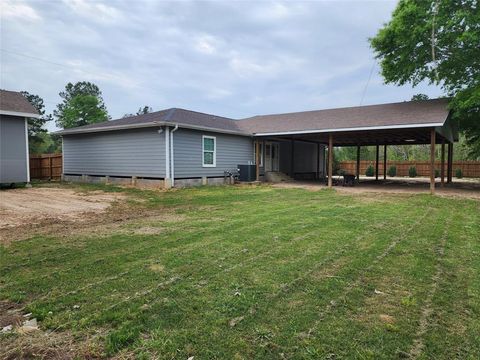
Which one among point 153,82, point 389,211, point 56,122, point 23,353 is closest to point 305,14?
point 389,211

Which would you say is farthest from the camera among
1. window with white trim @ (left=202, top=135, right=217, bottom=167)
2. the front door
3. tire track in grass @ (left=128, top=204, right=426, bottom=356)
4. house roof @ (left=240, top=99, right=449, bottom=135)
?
the front door

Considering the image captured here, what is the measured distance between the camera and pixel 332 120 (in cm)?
1519

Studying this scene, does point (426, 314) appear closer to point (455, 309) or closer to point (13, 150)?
point (455, 309)

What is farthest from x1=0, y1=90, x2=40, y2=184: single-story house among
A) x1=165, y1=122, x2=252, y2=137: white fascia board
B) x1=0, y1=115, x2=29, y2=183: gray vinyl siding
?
x1=165, y1=122, x2=252, y2=137: white fascia board

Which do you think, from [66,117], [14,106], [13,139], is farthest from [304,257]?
[66,117]

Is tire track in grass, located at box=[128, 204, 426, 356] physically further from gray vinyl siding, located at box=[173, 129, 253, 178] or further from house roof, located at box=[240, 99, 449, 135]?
gray vinyl siding, located at box=[173, 129, 253, 178]

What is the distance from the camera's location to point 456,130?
16.7 meters

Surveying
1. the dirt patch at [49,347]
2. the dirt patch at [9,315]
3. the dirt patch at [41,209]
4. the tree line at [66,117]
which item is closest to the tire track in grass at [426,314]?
the dirt patch at [49,347]

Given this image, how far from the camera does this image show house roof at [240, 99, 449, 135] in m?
12.0

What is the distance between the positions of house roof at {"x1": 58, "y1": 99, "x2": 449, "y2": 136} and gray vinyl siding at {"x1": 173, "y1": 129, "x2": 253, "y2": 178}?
457 mm

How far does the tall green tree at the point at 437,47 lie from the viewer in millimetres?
13914

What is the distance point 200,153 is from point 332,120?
20.5 ft

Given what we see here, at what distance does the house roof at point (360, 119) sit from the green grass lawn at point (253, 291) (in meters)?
7.68

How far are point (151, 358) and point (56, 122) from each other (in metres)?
51.0
